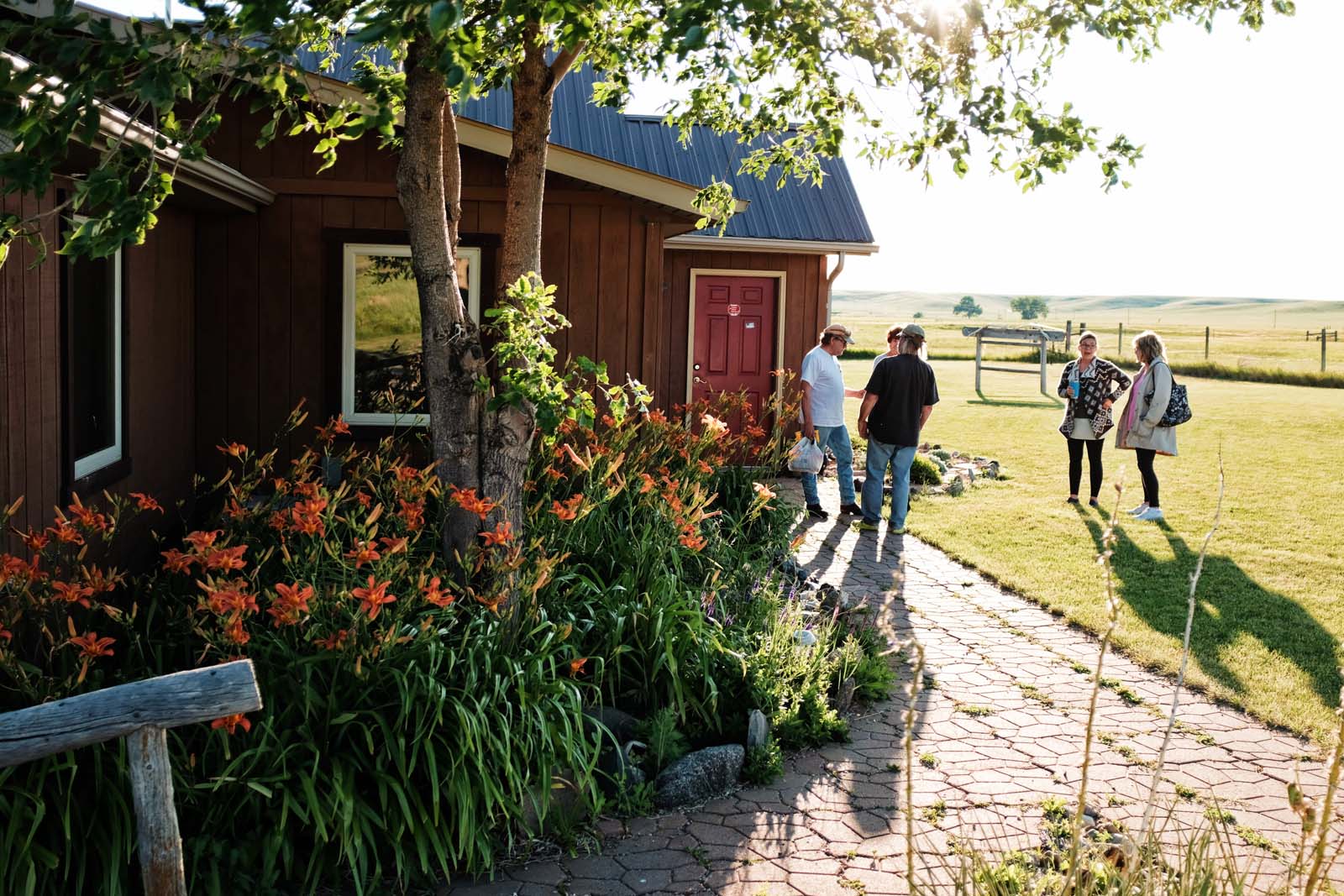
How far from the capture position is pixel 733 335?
46.2ft

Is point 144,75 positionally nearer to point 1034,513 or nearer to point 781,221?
point 1034,513

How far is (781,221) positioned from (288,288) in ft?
22.3

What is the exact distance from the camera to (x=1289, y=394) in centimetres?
2656

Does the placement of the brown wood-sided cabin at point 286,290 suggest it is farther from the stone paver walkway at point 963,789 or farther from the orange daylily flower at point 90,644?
the stone paver walkway at point 963,789

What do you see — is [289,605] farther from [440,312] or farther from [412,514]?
[440,312]

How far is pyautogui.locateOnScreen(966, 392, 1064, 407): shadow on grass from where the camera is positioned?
A: 2541cm

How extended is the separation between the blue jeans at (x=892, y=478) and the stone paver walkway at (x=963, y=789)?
11.1 ft

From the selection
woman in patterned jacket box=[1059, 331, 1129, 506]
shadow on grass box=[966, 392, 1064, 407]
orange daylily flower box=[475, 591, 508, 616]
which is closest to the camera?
orange daylily flower box=[475, 591, 508, 616]

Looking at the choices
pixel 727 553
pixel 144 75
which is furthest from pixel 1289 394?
pixel 144 75

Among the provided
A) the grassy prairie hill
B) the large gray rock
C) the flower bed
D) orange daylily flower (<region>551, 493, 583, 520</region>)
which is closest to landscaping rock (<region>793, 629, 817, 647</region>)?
the flower bed

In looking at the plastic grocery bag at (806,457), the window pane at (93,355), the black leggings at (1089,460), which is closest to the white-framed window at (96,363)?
the window pane at (93,355)

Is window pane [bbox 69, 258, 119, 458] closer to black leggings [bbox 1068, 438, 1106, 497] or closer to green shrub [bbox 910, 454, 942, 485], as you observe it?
black leggings [bbox 1068, 438, 1106, 497]

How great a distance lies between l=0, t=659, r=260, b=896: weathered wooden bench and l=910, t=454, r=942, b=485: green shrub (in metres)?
11.2

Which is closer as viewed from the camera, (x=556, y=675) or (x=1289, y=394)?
(x=556, y=675)
